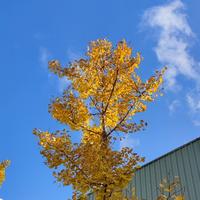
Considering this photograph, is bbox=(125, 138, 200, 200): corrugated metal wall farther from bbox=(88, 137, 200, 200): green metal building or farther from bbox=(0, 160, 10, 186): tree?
bbox=(0, 160, 10, 186): tree

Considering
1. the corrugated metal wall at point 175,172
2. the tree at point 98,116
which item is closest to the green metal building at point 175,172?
the corrugated metal wall at point 175,172

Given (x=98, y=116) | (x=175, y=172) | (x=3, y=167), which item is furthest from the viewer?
(x=3, y=167)

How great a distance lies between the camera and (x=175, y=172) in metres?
17.0

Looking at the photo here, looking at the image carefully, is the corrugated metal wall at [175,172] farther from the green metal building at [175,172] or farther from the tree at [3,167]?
the tree at [3,167]

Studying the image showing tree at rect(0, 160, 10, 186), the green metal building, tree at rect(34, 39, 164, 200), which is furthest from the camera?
tree at rect(0, 160, 10, 186)

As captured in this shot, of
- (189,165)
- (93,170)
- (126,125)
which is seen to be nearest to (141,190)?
(189,165)

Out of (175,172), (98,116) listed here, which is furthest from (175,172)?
(98,116)

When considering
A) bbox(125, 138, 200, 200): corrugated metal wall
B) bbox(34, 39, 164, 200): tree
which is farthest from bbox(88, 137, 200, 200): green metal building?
bbox(34, 39, 164, 200): tree

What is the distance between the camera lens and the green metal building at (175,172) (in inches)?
627

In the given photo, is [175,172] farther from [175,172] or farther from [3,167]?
[3,167]

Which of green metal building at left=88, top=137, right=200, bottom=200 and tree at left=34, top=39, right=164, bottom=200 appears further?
green metal building at left=88, top=137, right=200, bottom=200

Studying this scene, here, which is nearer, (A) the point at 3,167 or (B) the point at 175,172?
(B) the point at 175,172

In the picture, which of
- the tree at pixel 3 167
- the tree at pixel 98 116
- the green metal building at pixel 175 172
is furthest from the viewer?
the tree at pixel 3 167

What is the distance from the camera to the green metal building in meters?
15.9
